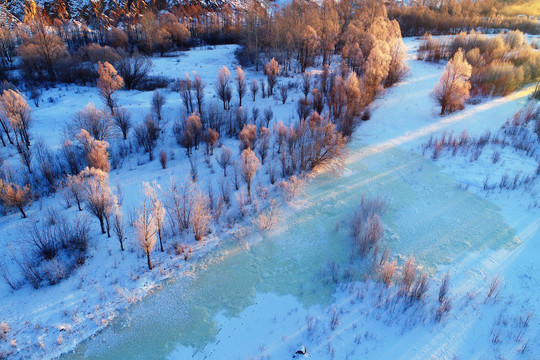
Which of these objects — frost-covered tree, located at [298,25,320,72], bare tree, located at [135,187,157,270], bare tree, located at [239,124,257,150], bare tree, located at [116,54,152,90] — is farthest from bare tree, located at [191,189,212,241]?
frost-covered tree, located at [298,25,320,72]

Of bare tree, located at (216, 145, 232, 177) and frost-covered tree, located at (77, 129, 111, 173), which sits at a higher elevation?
frost-covered tree, located at (77, 129, 111, 173)

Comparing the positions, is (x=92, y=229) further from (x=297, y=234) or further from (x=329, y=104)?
(x=329, y=104)

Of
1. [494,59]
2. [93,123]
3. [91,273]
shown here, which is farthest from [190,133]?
[494,59]

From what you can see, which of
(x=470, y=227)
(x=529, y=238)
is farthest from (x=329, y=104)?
(x=529, y=238)

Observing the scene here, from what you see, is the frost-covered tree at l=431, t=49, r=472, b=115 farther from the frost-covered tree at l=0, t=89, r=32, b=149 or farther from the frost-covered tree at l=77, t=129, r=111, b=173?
the frost-covered tree at l=0, t=89, r=32, b=149

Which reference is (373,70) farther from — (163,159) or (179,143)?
(163,159)

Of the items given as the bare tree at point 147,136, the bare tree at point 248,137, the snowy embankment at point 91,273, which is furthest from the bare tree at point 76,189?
the bare tree at point 248,137
